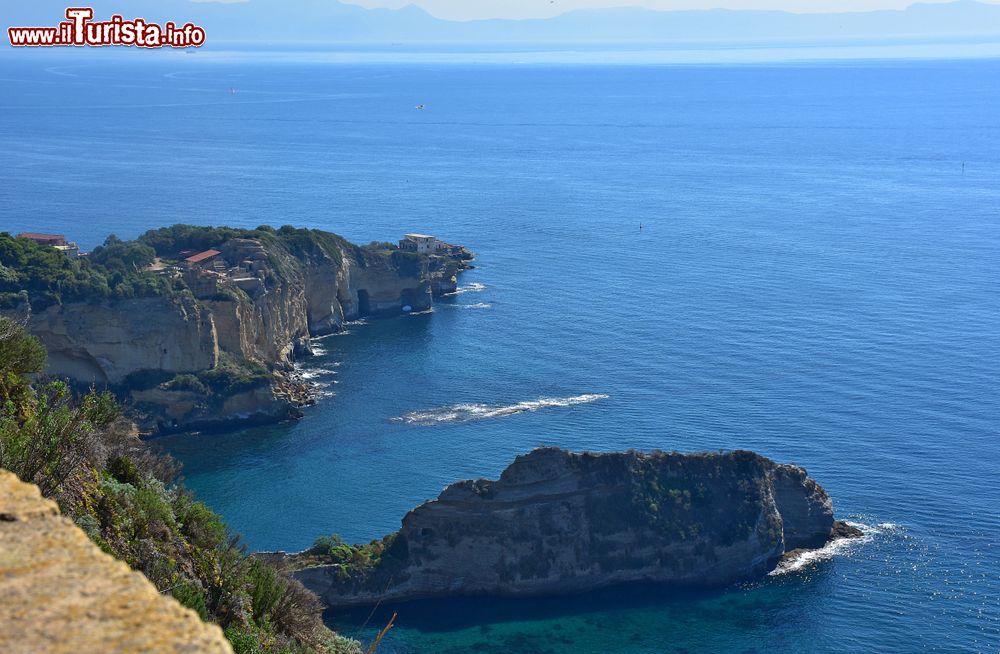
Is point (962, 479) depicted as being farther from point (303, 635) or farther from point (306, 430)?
point (303, 635)

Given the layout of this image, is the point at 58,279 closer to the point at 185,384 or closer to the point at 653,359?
the point at 185,384

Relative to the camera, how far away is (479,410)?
206ft

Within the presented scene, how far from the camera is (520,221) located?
392 ft

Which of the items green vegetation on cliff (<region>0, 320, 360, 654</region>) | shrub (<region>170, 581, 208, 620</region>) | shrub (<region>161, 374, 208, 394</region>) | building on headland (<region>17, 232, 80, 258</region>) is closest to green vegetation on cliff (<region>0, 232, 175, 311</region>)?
shrub (<region>161, 374, 208, 394</region>)

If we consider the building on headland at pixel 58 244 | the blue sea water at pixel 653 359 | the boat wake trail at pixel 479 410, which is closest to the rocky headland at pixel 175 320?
the building on headland at pixel 58 244

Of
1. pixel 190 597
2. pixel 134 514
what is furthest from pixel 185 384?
pixel 190 597

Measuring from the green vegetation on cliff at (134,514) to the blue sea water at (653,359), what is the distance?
815 inches

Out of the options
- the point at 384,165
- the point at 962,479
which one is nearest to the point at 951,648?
the point at 962,479

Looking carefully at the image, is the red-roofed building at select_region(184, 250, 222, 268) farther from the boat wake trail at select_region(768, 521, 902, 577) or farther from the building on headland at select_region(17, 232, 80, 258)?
the boat wake trail at select_region(768, 521, 902, 577)

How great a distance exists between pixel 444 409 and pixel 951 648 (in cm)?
3044

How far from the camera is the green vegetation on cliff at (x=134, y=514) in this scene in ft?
50.0

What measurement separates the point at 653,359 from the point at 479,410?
43.1 feet

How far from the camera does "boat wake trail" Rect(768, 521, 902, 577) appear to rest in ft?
146

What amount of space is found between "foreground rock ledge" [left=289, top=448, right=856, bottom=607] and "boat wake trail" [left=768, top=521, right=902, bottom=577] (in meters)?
0.51
